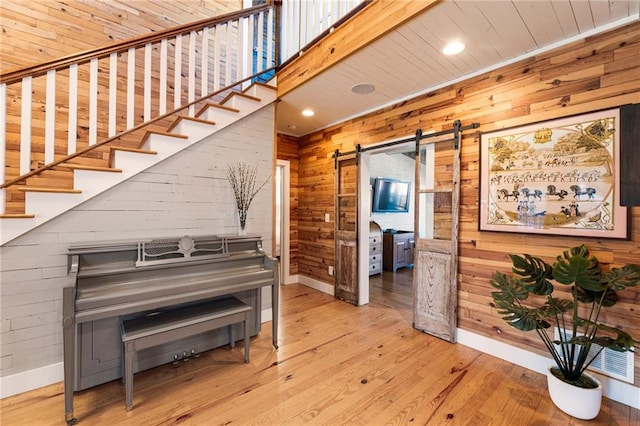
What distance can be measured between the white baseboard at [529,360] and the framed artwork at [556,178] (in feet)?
3.34

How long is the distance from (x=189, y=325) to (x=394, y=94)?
304 centimetres

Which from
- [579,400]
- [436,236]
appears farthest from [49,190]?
[579,400]

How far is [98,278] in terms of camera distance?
1939 mm

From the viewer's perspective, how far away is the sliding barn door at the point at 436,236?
108 inches

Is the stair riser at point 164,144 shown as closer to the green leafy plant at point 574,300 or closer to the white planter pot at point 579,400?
the green leafy plant at point 574,300

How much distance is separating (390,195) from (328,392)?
4830mm

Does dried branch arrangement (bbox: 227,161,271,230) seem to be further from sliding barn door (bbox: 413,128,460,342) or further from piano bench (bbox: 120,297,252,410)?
sliding barn door (bbox: 413,128,460,342)

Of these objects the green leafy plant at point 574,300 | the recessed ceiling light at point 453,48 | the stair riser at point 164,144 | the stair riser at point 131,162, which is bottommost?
the green leafy plant at point 574,300

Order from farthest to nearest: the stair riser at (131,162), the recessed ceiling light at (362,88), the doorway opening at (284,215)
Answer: the doorway opening at (284,215) → the recessed ceiling light at (362,88) → the stair riser at (131,162)

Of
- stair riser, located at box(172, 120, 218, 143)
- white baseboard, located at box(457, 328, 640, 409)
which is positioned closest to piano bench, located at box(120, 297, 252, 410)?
stair riser, located at box(172, 120, 218, 143)

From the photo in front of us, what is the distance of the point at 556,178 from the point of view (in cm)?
216

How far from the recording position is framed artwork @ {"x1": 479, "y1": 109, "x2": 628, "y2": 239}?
1929mm

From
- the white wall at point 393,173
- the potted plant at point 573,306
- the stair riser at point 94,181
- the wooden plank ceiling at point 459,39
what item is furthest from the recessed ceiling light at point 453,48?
the white wall at point 393,173

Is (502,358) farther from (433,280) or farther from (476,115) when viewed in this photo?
(476,115)
